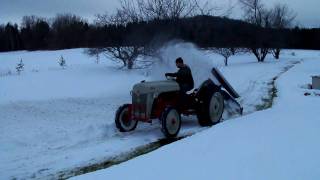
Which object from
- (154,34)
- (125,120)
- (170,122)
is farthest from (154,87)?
(154,34)

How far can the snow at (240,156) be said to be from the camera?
6.20 metres

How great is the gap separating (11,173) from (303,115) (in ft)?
20.8

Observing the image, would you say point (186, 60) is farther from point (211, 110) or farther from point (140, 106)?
point (140, 106)

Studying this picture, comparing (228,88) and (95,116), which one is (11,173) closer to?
(95,116)

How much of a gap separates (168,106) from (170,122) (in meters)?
0.39

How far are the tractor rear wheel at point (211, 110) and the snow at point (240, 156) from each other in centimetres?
146

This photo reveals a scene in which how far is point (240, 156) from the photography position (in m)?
7.02

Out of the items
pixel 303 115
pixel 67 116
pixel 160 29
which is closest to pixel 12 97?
pixel 67 116

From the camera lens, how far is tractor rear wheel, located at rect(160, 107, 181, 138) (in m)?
10.0

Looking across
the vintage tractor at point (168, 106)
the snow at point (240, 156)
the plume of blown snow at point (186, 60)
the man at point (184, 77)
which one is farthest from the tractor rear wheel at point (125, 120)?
the plume of blown snow at point (186, 60)

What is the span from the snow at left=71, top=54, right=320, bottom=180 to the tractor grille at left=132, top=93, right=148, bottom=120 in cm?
176

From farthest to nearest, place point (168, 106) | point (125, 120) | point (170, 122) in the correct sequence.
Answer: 1. point (125, 120)
2. point (168, 106)
3. point (170, 122)

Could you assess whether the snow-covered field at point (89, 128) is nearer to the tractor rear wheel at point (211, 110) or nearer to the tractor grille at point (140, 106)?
the tractor rear wheel at point (211, 110)

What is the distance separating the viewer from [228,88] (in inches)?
509
